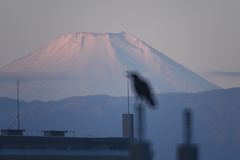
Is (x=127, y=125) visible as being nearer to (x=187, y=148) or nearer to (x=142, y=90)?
(x=142, y=90)

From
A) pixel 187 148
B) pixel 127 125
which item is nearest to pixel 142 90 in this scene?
pixel 187 148

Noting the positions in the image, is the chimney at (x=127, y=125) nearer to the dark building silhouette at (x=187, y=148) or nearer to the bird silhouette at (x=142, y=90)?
the bird silhouette at (x=142, y=90)

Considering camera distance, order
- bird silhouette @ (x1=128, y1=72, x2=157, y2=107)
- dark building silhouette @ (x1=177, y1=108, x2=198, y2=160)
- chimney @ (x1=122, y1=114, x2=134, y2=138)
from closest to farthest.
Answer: dark building silhouette @ (x1=177, y1=108, x2=198, y2=160) < bird silhouette @ (x1=128, y1=72, x2=157, y2=107) < chimney @ (x1=122, y1=114, x2=134, y2=138)

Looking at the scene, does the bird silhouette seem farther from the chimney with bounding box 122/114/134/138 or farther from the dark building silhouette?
the chimney with bounding box 122/114/134/138

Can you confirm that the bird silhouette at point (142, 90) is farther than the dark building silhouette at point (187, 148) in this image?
Yes

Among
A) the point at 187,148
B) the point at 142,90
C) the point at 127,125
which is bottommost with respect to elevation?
the point at 187,148

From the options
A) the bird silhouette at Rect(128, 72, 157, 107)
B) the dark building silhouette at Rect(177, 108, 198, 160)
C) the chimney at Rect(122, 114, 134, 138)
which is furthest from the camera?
the chimney at Rect(122, 114, 134, 138)

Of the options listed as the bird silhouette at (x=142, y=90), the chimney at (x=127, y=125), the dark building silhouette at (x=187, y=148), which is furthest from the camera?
the chimney at (x=127, y=125)

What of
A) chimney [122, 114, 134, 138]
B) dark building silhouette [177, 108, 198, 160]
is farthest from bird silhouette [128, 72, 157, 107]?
chimney [122, 114, 134, 138]

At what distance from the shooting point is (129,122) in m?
38.2

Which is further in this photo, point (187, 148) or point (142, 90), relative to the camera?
point (142, 90)

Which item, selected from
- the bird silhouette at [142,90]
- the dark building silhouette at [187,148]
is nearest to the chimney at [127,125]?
the bird silhouette at [142,90]

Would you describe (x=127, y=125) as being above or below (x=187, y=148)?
above

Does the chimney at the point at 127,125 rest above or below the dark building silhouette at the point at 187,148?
above
